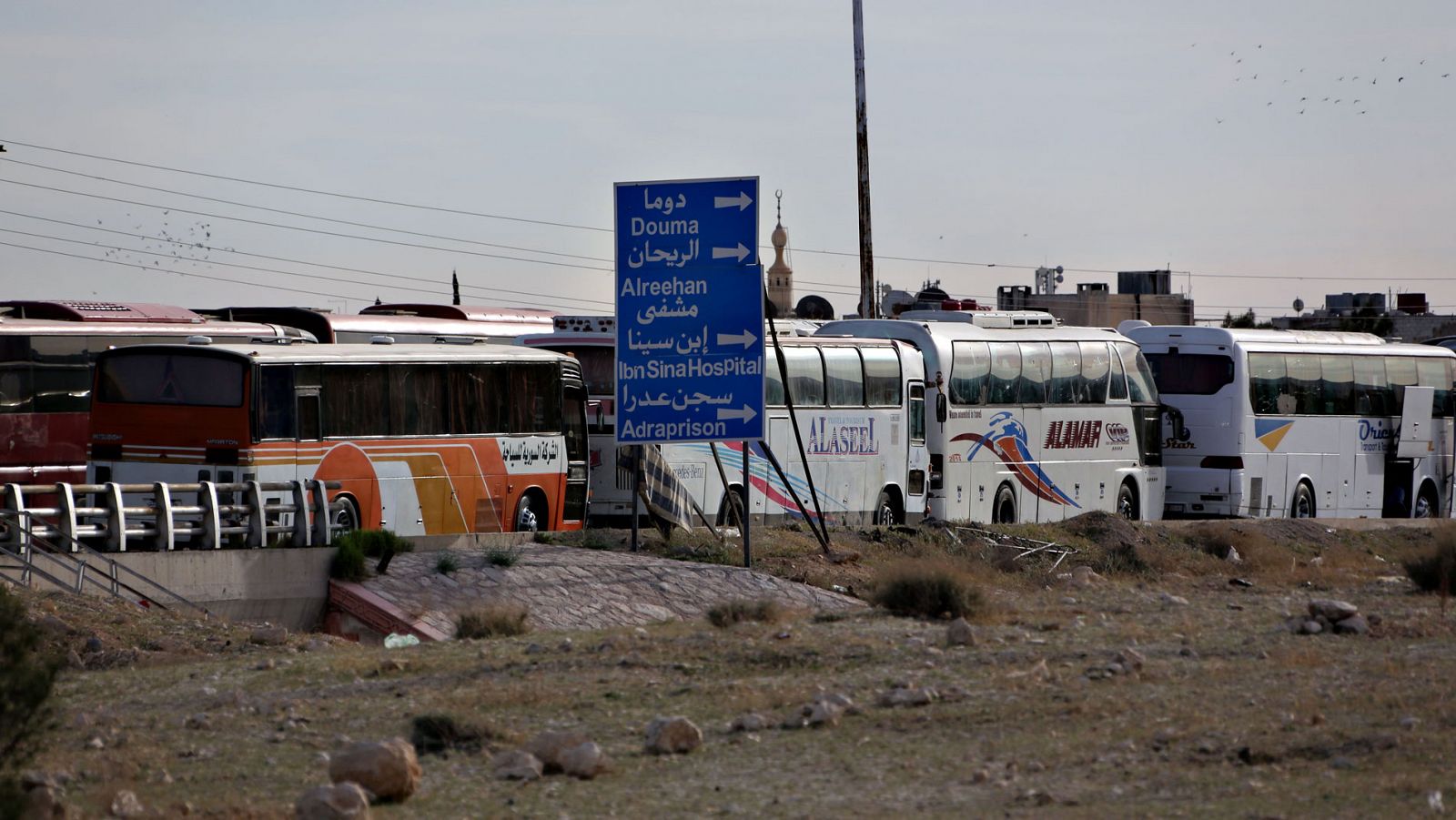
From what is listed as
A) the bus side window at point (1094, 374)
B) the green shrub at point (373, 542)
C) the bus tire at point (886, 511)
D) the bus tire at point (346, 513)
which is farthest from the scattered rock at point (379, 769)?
the bus side window at point (1094, 374)

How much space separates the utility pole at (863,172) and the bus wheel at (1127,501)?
8024mm

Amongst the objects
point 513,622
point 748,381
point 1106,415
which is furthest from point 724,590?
point 1106,415

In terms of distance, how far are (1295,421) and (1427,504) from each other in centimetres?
539

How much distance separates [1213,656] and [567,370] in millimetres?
14232

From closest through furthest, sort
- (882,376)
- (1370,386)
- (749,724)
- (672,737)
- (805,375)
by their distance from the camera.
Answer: (672,737) < (749,724) < (805,375) < (882,376) < (1370,386)

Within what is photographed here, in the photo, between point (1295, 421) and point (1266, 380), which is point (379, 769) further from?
point (1295, 421)

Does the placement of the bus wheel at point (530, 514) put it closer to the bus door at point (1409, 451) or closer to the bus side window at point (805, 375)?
the bus side window at point (805, 375)

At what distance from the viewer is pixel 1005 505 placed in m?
28.5

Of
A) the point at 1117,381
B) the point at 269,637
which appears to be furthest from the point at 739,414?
the point at 1117,381

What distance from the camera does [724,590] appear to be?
60.4 feet

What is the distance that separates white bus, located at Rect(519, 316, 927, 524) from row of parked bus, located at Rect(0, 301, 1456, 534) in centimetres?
4

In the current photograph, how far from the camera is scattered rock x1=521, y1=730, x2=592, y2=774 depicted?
8055 mm

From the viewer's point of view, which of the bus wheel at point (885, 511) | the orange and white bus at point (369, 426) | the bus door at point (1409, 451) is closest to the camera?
the orange and white bus at point (369, 426)

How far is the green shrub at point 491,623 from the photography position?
14297 millimetres
